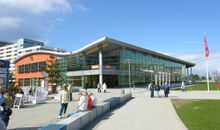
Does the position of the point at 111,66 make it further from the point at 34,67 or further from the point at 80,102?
the point at 80,102

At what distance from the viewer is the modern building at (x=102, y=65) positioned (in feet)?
181

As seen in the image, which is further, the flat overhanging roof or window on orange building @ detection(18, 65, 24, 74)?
window on orange building @ detection(18, 65, 24, 74)

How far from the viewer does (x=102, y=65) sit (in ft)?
178

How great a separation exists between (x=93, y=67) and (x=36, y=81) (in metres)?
20.1

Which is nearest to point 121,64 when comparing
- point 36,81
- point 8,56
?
point 36,81

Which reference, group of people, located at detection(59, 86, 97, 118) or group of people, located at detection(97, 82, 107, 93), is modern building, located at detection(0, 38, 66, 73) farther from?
group of people, located at detection(59, 86, 97, 118)

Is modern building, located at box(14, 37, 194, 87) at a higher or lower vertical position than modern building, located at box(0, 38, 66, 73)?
lower

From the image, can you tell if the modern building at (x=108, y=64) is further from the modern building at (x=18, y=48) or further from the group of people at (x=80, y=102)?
the modern building at (x=18, y=48)

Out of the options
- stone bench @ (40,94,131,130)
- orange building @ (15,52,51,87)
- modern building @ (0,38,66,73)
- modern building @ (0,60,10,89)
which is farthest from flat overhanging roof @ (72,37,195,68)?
modern building @ (0,38,66,73)

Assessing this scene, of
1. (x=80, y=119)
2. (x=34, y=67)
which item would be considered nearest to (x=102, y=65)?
(x=34, y=67)

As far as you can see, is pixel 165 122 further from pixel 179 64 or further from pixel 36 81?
pixel 179 64

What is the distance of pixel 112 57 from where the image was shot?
2394 inches

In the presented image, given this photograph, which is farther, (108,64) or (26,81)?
(26,81)

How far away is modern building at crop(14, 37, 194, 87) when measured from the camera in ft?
181
